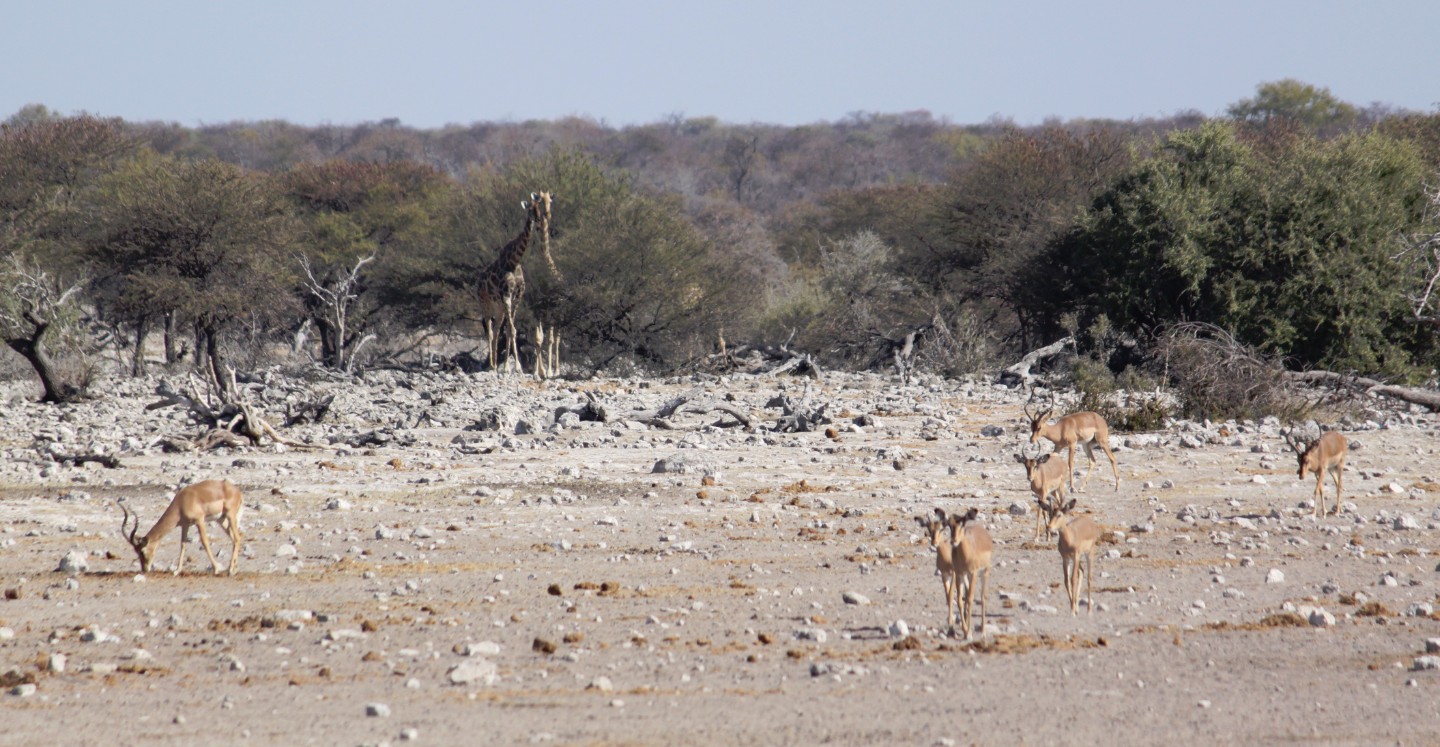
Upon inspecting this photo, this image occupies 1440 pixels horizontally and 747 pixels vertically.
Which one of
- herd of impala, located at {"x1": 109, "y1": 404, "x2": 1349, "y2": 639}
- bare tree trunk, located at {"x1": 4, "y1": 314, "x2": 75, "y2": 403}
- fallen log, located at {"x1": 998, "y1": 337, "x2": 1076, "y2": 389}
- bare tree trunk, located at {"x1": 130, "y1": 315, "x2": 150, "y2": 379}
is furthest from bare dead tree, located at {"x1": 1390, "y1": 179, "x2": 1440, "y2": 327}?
bare tree trunk, located at {"x1": 130, "y1": 315, "x2": 150, "y2": 379}

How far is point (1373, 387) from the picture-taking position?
1681 centimetres

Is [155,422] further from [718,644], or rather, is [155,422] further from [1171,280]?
[1171,280]

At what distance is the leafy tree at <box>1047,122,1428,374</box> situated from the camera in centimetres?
2116

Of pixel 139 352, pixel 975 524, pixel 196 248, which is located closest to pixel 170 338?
pixel 139 352

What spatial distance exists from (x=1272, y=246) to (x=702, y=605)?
56.4 feet

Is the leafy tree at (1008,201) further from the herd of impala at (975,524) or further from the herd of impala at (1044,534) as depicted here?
the herd of impala at (1044,534)

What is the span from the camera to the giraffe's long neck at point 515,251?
1024 inches

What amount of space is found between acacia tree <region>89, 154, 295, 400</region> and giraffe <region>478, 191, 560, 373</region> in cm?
388

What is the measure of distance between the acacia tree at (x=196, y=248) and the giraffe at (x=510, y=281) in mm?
3878

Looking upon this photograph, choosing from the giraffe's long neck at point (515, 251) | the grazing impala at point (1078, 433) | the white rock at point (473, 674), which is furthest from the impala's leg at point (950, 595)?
the giraffe's long neck at point (515, 251)

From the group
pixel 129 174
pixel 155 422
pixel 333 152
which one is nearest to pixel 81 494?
pixel 155 422

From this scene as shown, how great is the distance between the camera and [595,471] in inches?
504

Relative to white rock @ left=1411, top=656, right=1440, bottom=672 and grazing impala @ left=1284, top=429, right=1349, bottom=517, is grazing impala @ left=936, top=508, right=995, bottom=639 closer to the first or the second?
white rock @ left=1411, top=656, right=1440, bottom=672

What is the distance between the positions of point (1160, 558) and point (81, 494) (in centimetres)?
852
